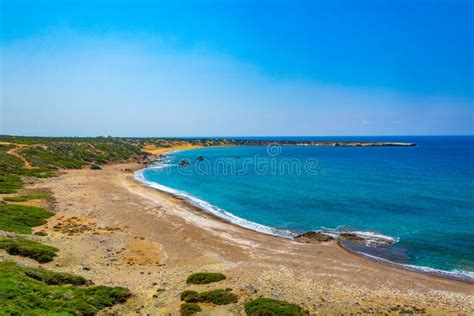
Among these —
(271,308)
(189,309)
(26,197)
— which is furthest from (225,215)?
(26,197)

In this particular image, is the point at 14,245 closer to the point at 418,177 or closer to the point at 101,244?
the point at 101,244

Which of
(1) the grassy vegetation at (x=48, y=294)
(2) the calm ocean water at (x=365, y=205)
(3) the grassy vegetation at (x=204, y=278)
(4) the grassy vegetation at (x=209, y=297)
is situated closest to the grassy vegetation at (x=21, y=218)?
(1) the grassy vegetation at (x=48, y=294)

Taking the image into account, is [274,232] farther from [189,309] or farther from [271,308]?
[189,309]

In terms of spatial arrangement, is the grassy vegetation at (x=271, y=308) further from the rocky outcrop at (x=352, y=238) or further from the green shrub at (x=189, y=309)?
the rocky outcrop at (x=352, y=238)

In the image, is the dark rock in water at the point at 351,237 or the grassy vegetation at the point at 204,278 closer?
the grassy vegetation at the point at 204,278

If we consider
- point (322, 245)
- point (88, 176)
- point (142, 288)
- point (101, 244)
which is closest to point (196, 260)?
point (142, 288)

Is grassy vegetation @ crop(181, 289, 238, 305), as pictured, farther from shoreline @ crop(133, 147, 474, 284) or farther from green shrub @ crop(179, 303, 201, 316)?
shoreline @ crop(133, 147, 474, 284)

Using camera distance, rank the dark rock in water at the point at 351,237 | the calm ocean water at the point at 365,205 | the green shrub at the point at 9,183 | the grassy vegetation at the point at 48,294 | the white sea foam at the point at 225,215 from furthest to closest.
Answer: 1. the green shrub at the point at 9,183
2. the white sea foam at the point at 225,215
3. the dark rock in water at the point at 351,237
4. the calm ocean water at the point at 365,205
5. the grassy vegetation at the point at 48,294
